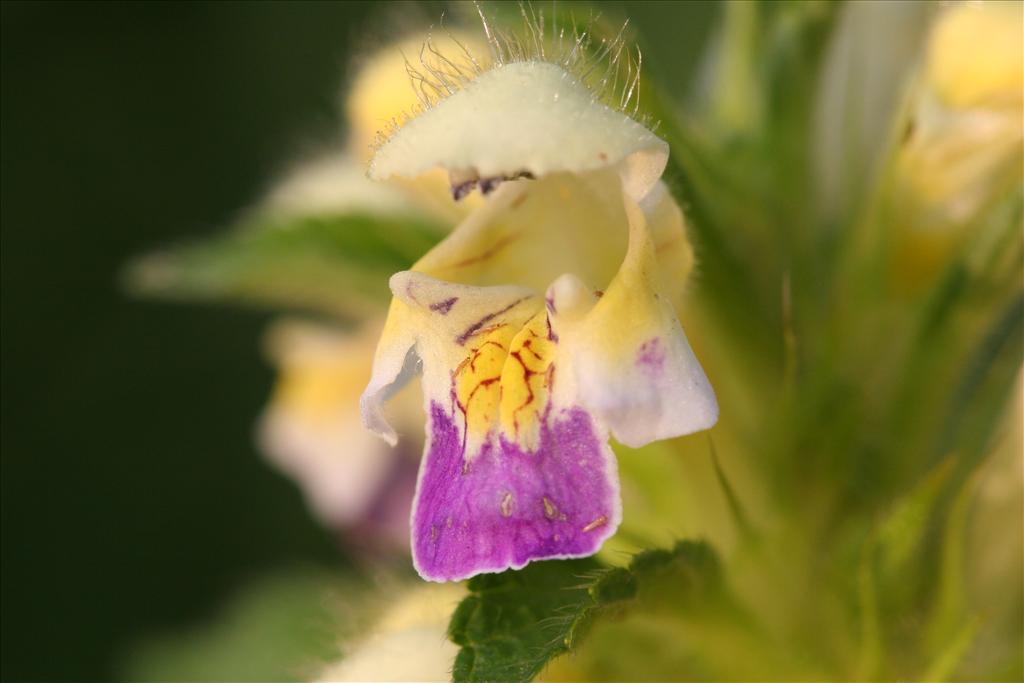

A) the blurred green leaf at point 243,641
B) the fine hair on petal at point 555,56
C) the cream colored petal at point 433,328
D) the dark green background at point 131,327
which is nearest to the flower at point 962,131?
the fine hair on petal at point 555,56

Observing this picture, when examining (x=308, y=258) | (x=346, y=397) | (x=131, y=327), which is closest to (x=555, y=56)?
(x=308, y=258)

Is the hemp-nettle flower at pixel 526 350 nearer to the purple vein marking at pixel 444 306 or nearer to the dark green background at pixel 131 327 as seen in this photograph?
the purple vein marking at pixel 444 306

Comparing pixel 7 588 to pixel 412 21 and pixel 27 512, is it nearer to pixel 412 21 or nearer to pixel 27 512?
pixel 27 512

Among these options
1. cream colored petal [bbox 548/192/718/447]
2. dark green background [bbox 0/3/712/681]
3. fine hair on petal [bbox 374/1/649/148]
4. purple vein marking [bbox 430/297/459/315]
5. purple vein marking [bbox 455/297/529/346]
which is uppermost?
dark green background [bbox 0/3/712/681]

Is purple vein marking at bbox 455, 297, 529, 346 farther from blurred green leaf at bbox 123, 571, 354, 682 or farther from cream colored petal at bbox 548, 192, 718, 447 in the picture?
blurred green leaf at bbox 123, 571, 354, 682

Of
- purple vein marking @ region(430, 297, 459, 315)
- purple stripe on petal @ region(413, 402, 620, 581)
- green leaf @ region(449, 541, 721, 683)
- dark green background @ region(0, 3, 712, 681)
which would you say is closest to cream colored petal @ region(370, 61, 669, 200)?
purple vein marking @ region(430, 297, 459, 315)

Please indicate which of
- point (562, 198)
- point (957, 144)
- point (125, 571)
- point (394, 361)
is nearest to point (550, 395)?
point (394, 361)
